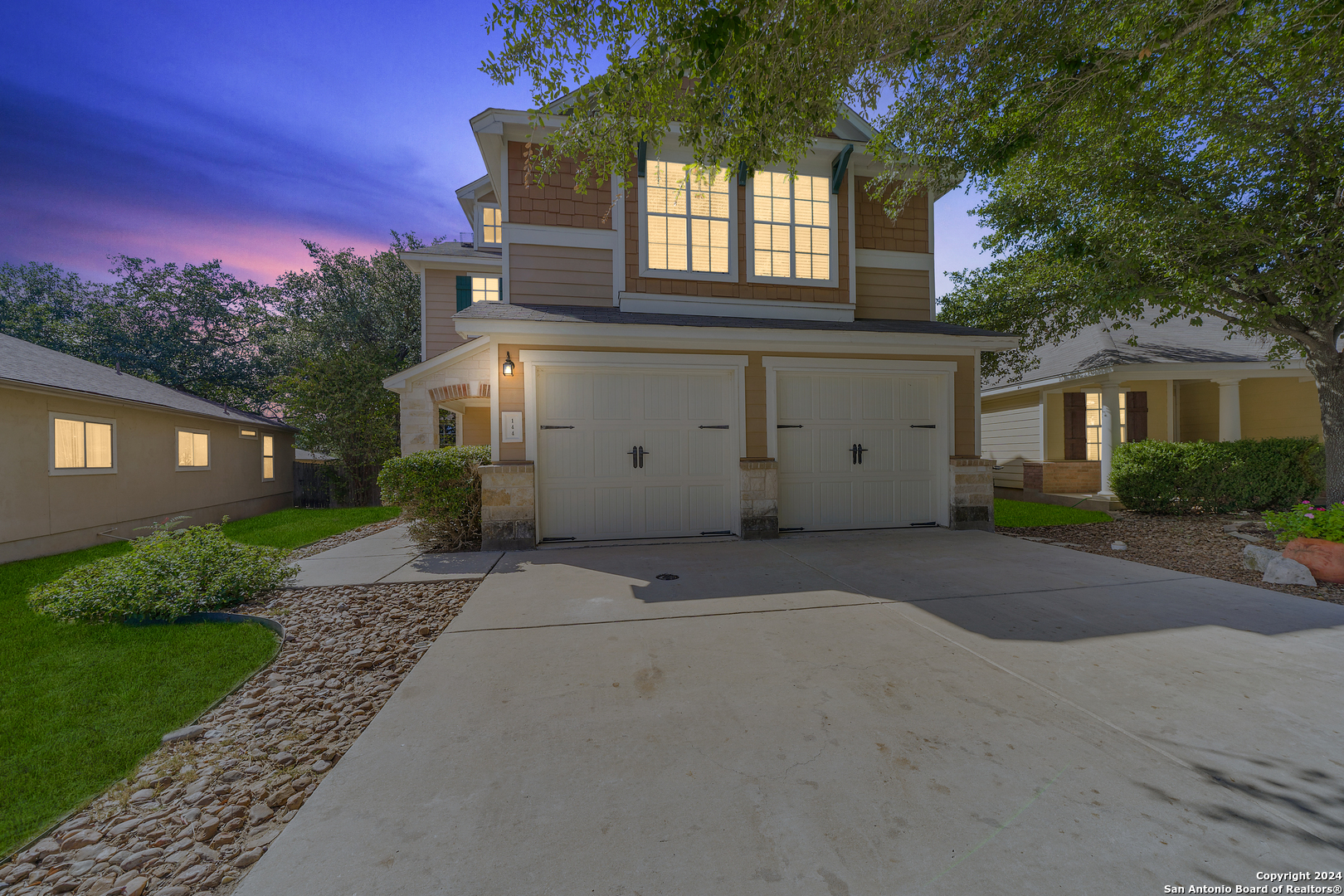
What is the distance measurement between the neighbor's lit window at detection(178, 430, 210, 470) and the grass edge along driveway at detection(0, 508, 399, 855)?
7.47 meters

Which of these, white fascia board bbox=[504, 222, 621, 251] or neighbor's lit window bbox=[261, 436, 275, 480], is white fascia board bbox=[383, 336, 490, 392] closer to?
white fascia board bbox=[504, 222, 621, 251]

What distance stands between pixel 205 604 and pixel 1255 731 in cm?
662

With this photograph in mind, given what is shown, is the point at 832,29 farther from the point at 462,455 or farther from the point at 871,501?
the point at 462,455

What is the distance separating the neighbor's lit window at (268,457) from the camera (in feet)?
45.1

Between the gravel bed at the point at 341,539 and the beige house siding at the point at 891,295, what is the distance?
28.6 feet

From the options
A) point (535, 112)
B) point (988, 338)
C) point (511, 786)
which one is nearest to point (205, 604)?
point (511, 786)

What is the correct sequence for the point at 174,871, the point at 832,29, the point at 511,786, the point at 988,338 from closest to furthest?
the point at 174,871, the point at 511,786, the point at 832,29, the point at 988,338

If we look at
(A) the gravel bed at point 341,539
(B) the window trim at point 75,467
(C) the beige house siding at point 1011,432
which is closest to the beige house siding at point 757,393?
(A) the gravel bed at point 341,539

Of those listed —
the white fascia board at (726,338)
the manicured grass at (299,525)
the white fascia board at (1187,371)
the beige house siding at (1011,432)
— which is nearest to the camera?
the white fascia board at (726,338)

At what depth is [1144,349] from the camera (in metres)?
10.6

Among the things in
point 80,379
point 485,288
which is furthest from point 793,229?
point 80,379

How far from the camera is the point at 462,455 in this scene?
22.1ft

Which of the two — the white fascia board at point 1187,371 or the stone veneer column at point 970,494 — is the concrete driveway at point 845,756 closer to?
the stone veneer column at point 970,494

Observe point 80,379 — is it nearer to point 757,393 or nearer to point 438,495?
point 438,495
